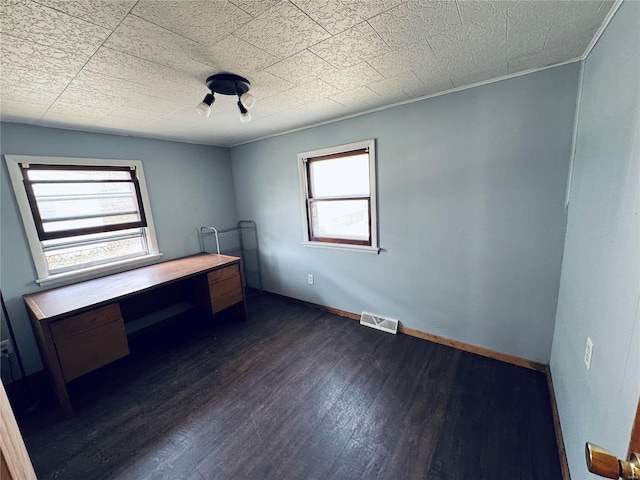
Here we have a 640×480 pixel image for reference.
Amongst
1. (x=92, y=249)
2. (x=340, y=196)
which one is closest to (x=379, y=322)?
(x=340, y=196)

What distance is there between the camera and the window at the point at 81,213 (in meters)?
2.28

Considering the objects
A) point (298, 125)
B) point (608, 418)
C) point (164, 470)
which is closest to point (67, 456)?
point (164, 470)

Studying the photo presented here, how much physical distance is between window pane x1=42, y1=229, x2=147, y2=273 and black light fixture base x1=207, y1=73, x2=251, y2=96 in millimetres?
2135

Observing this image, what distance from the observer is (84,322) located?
6.39ft

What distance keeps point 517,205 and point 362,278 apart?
1.57 m

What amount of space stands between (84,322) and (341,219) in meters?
2.46

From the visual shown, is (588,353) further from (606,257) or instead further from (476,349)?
(476,349)

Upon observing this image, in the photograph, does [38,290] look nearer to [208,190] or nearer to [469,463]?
[208,190]

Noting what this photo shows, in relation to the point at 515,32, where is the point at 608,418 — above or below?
below

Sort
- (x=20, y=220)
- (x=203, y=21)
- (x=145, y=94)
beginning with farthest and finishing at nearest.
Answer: (x=20, y=220) → (x=145, y=94) → (x=203, y=21)

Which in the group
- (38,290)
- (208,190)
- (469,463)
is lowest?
(469,463)

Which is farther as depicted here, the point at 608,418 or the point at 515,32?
the point at 515,32

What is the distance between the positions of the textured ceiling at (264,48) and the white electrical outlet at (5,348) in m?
1.82

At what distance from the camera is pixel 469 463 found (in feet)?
4.73
